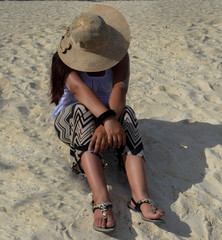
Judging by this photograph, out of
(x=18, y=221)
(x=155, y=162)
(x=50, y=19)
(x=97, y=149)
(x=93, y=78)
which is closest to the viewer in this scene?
(x=18, y=221)

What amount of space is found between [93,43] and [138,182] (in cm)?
97

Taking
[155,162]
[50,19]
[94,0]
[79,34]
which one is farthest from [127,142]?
[94,0]

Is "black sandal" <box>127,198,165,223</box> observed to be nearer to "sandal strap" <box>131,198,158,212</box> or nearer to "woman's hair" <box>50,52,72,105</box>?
"sandal strap" <box>131,198,158,212</box>

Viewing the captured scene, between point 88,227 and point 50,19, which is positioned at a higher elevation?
point 88,227

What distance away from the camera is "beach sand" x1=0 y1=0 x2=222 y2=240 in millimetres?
2531

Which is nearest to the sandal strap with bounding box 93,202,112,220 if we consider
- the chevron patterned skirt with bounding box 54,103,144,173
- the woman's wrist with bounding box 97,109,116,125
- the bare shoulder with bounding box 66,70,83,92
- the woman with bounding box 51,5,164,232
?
the woman with bounding box 51,5,164,232

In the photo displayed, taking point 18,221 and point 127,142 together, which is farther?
point 127,142

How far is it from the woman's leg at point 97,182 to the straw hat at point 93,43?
63 cm

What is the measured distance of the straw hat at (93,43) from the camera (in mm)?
2709

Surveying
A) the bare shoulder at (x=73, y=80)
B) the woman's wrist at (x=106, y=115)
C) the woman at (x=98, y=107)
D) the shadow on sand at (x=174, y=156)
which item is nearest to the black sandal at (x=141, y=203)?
the woman at (x=98, y=107)

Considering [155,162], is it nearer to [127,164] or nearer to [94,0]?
[127,164]

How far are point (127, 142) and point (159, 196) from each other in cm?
45

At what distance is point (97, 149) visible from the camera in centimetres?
265

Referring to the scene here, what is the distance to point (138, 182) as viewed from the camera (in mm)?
2619
